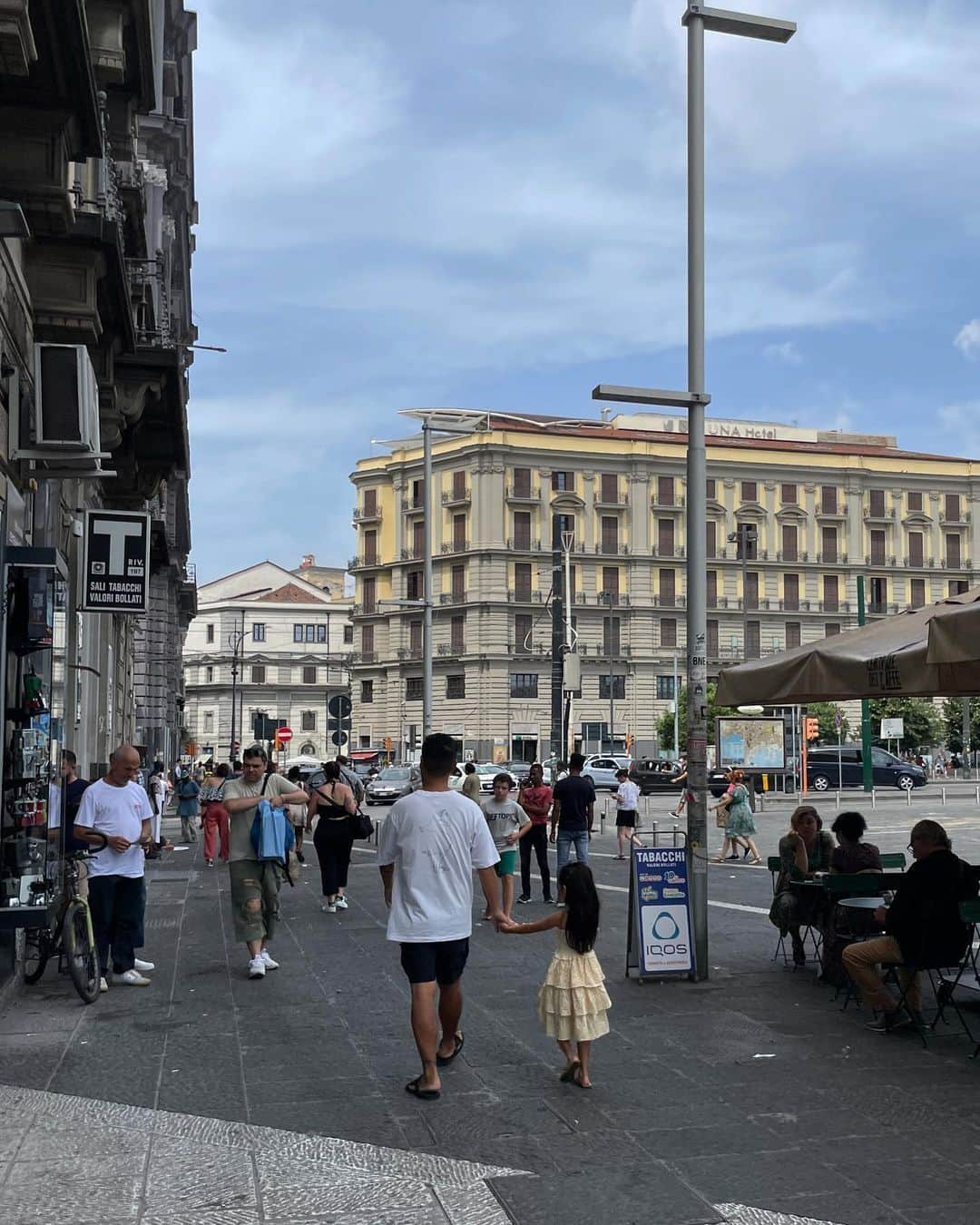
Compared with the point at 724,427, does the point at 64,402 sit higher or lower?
lower

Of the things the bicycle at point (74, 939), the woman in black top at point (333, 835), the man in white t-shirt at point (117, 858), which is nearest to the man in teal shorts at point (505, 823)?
the woman in black top at point (333, 835)

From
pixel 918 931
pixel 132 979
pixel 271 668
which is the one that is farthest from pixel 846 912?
pixel 271 668

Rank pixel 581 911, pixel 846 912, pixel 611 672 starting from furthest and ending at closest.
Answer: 1. pixel 611 672
2. pixel 846 912
3. pixel 581 911

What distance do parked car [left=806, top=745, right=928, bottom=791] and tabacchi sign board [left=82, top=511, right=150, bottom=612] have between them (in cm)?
4376

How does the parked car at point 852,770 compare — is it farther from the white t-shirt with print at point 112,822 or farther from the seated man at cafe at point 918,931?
the seated man at cafe at point 918,931

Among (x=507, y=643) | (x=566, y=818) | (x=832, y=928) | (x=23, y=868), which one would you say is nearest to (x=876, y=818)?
(x=566, y=818)

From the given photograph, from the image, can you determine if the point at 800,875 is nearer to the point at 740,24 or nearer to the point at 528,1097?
the point at 528,1097

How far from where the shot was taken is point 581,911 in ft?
24.7

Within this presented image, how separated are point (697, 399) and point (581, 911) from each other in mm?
5194

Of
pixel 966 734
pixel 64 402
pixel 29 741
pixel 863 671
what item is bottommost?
pixel 966 734

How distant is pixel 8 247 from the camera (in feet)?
36.0

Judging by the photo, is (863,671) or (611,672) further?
(611,672)

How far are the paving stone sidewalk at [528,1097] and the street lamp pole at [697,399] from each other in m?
1.12

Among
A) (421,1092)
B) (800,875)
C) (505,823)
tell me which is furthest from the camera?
(505,823)
